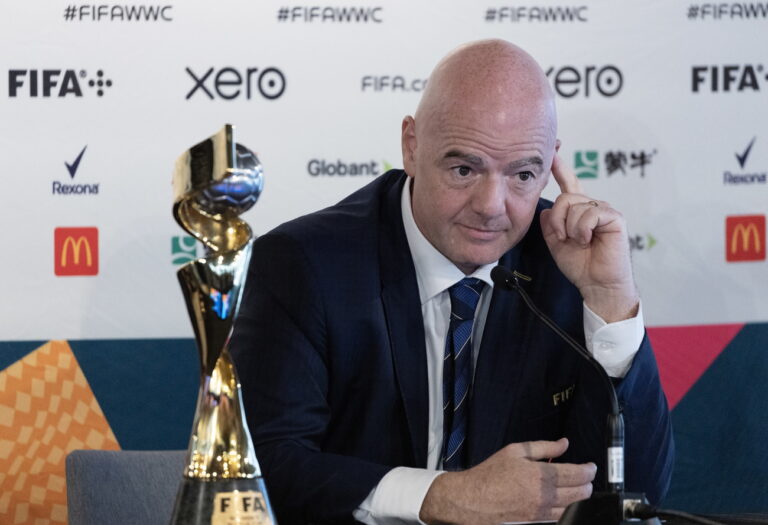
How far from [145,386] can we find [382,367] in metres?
1.43

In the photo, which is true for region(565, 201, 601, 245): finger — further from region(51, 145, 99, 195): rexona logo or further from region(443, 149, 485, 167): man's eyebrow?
region(51, 145, 99, 195): rexona logo

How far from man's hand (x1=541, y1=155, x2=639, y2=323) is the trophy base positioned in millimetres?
1129

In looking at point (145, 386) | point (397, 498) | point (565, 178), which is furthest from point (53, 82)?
point (397, 498)

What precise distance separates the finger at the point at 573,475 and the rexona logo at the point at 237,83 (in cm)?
186

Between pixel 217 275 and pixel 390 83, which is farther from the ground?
pixel 390 83

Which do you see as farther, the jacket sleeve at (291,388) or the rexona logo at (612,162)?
the rexona logo at (612,162)

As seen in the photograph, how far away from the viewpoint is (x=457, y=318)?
2320mm

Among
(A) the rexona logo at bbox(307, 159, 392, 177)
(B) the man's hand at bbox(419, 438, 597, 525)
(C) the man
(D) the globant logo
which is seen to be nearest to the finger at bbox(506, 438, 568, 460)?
(B) the man's hand at bbox(419, 438, 597, 525)

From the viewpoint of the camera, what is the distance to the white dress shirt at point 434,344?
1.94 m

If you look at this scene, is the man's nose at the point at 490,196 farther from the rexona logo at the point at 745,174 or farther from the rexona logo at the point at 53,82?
the rexona logo at the point at 745,174

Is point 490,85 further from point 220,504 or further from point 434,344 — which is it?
point 220,504

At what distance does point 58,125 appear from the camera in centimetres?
339

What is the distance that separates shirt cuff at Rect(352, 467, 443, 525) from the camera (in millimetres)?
1921

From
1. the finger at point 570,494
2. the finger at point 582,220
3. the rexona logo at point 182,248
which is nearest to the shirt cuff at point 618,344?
the finger at point 582,220
